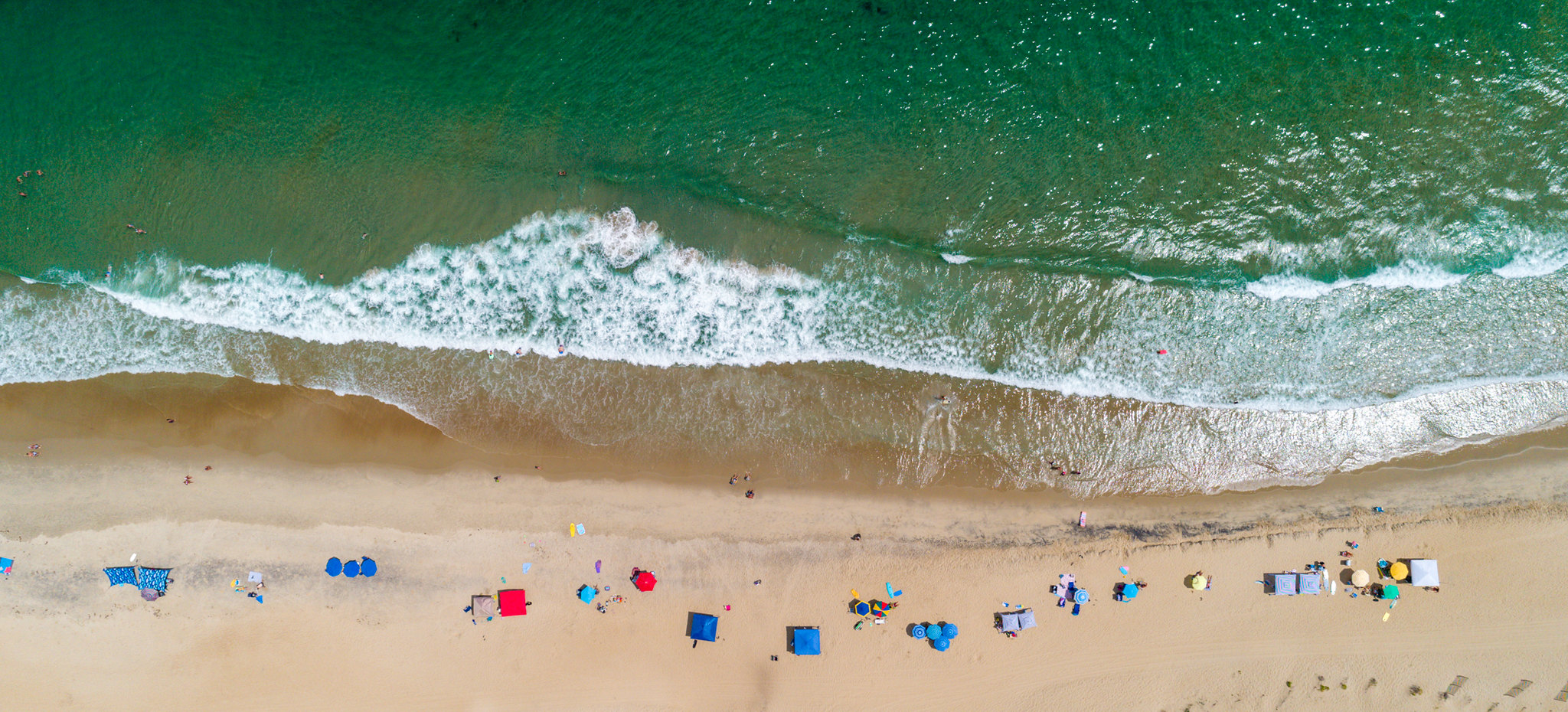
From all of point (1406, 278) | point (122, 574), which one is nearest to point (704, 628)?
point (122, 574)

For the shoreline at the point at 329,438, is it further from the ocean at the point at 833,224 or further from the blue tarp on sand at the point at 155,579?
the blue tarp on sand at the point at 155,579

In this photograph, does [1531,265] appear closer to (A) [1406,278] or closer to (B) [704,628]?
(A) [1406,278]

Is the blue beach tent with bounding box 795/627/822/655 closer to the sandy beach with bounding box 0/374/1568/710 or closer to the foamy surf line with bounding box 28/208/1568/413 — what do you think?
the sandy beach with bounding box 0/374/1568/710

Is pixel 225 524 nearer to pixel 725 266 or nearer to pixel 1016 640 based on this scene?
pixel 725 266

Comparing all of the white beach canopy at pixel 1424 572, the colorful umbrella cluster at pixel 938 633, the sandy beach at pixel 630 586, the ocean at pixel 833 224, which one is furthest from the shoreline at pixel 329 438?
the colorful umbrella cluster at pixel 938 633

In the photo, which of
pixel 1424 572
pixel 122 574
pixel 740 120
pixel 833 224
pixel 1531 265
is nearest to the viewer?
pixel 1424 572

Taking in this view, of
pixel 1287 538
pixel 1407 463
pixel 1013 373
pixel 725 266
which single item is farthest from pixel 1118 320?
pixel 725 266
